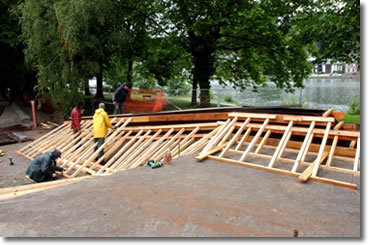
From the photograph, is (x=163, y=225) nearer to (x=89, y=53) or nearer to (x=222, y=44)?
(x=89, y=53)

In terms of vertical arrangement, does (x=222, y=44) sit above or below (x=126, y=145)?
above

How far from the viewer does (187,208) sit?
3.50 m

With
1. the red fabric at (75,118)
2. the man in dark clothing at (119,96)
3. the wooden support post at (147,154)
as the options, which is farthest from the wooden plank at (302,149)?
the man in dark clothing at (119,96)

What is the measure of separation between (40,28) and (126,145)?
944cm

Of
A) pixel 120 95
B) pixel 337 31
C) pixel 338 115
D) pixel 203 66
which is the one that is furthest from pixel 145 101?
pixel 338 115

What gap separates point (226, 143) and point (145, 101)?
7.33 metres

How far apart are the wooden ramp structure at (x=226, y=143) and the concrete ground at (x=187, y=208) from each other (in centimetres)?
72

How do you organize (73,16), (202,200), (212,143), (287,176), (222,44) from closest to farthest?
(202,200) → (287,176) → (212,143) → (73,16) → (222,44)

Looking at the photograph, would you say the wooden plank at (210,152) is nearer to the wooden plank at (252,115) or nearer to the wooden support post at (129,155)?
the wooden plank at (252,115)

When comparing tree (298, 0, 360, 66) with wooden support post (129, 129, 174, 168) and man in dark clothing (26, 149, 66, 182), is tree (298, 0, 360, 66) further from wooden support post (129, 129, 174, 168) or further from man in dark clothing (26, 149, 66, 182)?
man in dark clothing (26, 149, 66, 182)

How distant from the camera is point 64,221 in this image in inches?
126

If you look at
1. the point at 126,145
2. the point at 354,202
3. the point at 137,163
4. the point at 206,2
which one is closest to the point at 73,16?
the point at 206,2

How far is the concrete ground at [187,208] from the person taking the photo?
3002mm

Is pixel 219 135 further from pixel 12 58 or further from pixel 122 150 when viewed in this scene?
pixel 12 58
